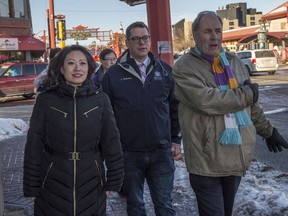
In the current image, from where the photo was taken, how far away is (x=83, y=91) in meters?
2.82

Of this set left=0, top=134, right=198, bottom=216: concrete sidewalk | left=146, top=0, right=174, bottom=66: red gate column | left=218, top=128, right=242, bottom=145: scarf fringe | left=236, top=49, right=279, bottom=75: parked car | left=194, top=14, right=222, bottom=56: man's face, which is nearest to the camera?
left=218, top=128, right=242, bottom=145: scarf fringe

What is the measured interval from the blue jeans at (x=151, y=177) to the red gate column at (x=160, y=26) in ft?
14.1

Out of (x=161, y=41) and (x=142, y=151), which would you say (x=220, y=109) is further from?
(x=161, y=41)

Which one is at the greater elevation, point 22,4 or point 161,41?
point 22,4

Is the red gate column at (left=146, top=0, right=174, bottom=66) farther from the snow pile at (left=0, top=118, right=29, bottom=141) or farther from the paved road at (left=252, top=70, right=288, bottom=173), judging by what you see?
the snow pile at (left=0, top=118, right=29, bottom=141)

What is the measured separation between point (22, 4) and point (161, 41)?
2705 cm

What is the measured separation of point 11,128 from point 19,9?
77.8 ft

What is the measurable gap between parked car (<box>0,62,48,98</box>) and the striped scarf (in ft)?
55.5

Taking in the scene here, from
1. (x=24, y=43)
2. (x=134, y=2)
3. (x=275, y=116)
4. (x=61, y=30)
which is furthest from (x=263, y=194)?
(x=24, y=43)

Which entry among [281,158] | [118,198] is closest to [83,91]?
[118,198]

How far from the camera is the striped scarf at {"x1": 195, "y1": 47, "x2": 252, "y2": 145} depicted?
8.80 feet

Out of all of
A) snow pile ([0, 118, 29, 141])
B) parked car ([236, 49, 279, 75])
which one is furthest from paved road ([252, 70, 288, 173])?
parked car ([236, 49, 279, 75])

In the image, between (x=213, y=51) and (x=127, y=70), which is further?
(x=127, y=70)

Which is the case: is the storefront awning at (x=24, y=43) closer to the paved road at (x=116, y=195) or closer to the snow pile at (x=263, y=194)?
the paved road at (x=116, y=195)
